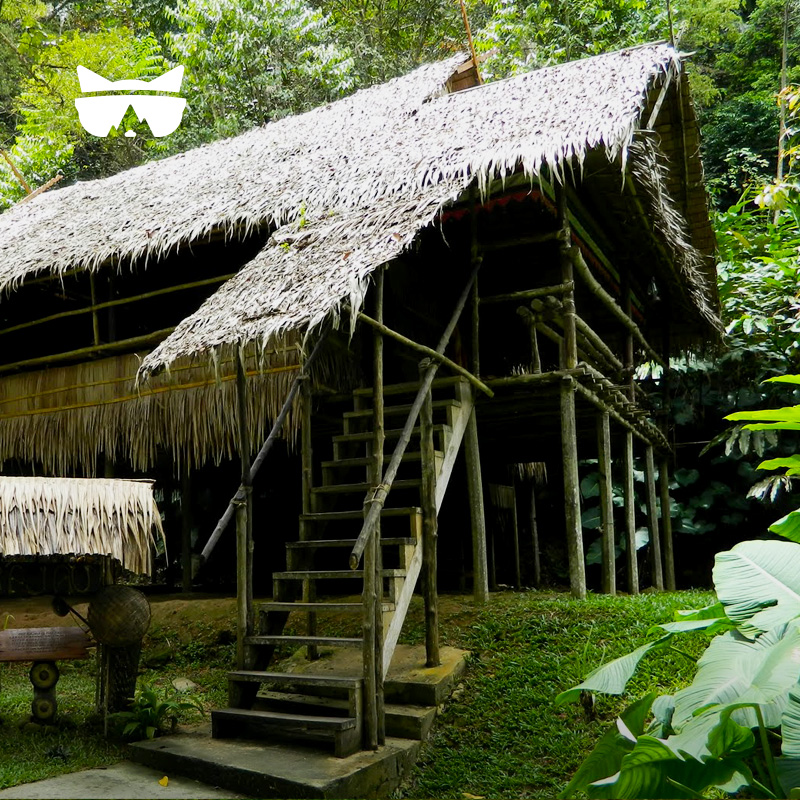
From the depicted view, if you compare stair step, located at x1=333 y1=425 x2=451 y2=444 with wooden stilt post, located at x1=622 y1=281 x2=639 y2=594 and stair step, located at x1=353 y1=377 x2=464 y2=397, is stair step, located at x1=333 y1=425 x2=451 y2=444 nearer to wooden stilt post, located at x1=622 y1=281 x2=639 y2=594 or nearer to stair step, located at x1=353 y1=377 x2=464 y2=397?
stair step, located at x1=353 y1=377 x2=464 y2=397

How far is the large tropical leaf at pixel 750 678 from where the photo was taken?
104 inches

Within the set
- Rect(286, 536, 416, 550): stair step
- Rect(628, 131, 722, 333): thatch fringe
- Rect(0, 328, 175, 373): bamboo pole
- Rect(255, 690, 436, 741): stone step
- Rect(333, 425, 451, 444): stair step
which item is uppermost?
Rect(628, 131, 722, 333): thatch fringe

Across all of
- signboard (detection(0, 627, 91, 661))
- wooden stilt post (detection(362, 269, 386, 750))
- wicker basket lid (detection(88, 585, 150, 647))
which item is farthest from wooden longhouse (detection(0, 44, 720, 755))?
signboard (detection(0, 627, 91, 661))

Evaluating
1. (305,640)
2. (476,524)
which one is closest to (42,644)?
(305,640)

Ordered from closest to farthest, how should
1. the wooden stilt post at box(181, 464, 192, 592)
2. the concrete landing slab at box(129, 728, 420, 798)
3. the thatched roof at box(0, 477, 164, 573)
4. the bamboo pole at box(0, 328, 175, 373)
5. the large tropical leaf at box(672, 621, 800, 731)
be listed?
the large tropical leaf at box(672, 621, 800, 731) < the concrete landing slab at box(129, 728, 420, 798) < the thatched roof at box(0, 477, 164, 573) < the bamboo pole at box(0, 328, 175, 373) < the wooden stilt post at box(181, 464, 192, 592)

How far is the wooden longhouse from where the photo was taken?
15.9ft

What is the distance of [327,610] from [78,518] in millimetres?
1425

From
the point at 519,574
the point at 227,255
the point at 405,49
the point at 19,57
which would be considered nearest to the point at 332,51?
the point at 405,49

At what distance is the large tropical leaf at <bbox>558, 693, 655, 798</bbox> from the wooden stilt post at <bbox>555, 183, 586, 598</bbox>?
303 centimetres

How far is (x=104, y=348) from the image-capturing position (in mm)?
7879

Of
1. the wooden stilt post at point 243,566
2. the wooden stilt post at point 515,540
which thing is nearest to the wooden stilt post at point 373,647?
the wooden stilt post at point 243,566

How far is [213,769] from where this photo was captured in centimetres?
Result: 387

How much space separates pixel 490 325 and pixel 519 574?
3.61 metres

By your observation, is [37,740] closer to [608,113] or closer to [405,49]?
[608,113]
